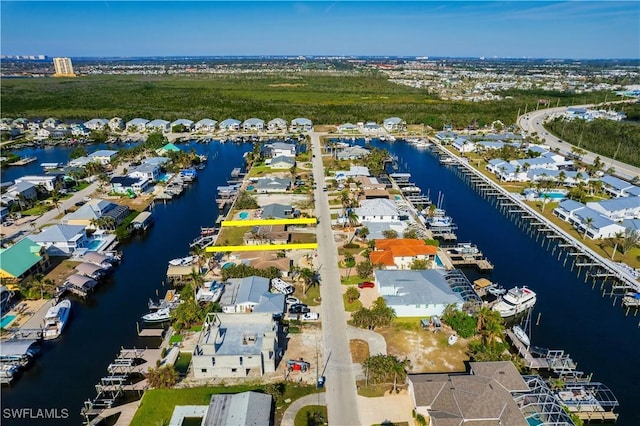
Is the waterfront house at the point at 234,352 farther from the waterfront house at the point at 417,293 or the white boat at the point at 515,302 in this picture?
the white boat at the point at 515,302

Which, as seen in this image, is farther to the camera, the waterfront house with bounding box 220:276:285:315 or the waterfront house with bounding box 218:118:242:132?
the waterfront house with bounding box 218:118:242:132

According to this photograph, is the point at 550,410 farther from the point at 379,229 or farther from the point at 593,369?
the point at 379,229

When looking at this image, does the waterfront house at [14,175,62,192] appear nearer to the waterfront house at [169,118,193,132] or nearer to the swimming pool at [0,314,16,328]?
the swimming pool at [0,314,16,328]

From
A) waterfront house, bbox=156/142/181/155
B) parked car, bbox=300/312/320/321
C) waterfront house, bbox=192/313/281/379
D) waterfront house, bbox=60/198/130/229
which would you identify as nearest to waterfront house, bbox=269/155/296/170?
waterfront house, bbox=156/142/181/155

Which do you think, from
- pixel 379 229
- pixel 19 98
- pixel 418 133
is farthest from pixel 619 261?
pixel 19 98

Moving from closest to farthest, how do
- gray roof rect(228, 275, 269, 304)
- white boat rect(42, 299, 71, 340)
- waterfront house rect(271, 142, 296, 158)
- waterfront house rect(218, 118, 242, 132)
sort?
white boat rect(42, 299, 71, 340) < gray roof rect(228, 275, 269, 304) < waterfront house rect(271, 142, 296, 158) < waterfront house rect(218, 118, 242, 132)

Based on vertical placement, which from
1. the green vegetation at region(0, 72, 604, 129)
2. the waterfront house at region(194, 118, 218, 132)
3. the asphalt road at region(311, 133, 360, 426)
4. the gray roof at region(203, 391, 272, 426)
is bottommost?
the asphalt road at region(311, 133, 360, 426)

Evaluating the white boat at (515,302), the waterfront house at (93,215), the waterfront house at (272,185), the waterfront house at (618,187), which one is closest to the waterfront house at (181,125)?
the waterfront house at (272,185)
